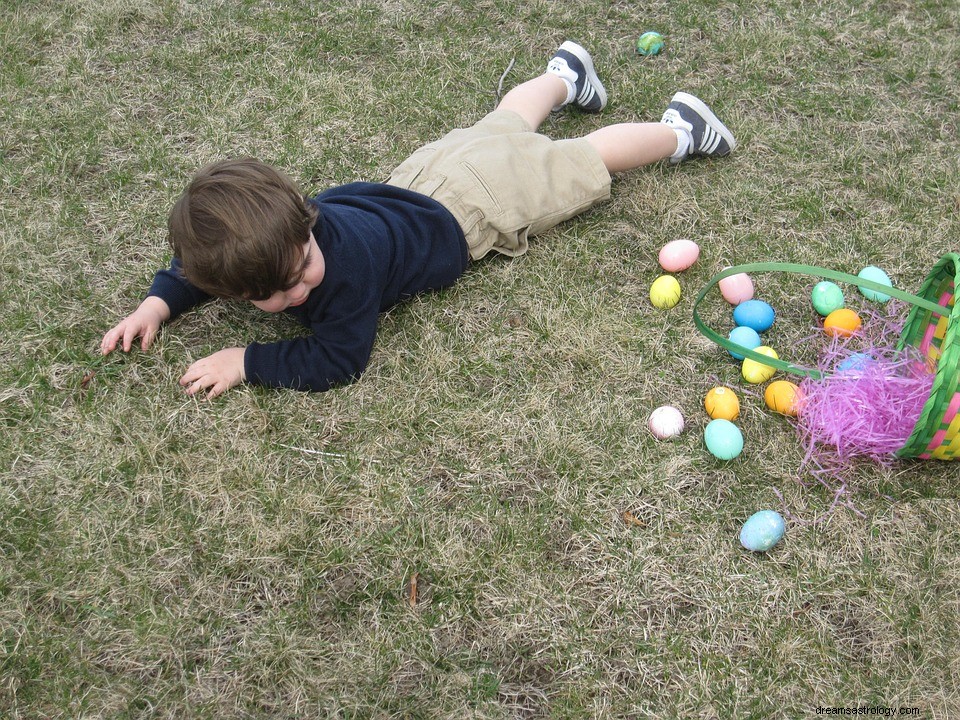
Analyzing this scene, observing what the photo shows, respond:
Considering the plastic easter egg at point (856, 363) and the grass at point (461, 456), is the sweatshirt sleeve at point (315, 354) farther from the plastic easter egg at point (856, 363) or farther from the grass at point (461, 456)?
the plastic easter egg at point (856, 363)

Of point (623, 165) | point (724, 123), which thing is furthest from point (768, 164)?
point (623, 165)

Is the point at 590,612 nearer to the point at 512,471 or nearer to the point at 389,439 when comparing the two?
the point at 512,471

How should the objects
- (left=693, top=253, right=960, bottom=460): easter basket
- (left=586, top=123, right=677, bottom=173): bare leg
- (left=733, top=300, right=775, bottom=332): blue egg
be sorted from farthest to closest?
(left=586, top=123, right=677, bottom=173): bare leg < (left=733, top=300, right=775, bottom=332): blue egg < (left=693, top=253, right=960, bottom=460): easter basket

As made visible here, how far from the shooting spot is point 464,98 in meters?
3.33

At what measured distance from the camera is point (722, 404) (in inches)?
89.7

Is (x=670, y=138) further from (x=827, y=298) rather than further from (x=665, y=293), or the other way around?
(x=827, y=298)

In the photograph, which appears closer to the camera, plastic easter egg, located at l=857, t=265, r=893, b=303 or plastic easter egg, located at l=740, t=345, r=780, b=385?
plastic easter egg, located at l=740, t=345, r=780, b=385

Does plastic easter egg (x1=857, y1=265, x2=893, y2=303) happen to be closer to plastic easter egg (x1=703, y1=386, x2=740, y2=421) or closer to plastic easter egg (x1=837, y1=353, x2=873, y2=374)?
plastic easter egg (x1=837, y1=353, x2=873, y2=374)

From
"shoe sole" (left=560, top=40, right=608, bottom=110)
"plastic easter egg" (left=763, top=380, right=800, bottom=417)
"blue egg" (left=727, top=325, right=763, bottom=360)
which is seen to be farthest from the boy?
"plastic easter egg" (left=763, top=380, right=800, bottom=417)

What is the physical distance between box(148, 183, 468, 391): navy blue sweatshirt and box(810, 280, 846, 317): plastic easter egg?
45.3 inches

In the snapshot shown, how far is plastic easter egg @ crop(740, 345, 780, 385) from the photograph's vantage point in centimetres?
236

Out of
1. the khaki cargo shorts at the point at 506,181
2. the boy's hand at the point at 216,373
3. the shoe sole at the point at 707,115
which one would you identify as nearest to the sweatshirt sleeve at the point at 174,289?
the boy's hand at the point at 216,373

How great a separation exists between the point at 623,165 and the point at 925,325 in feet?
3.79

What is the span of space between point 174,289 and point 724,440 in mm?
1737
